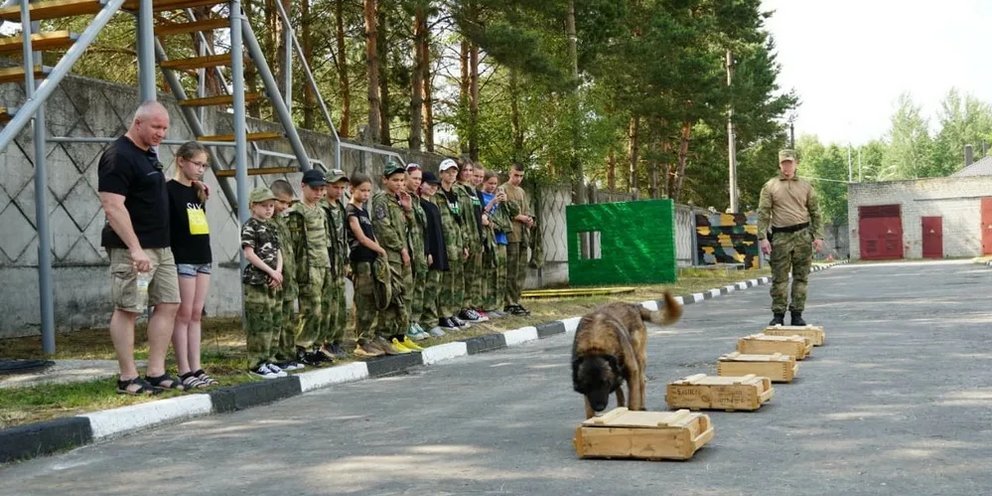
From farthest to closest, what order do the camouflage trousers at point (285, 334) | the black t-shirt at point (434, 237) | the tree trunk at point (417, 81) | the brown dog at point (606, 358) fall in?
the tree trunk at point (417, 81)
the black t-shirt at point (434, 237)
the camouflage trousers at point (285, 334)
the brown dog at point (606, 358)

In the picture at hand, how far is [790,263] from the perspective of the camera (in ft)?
40.5

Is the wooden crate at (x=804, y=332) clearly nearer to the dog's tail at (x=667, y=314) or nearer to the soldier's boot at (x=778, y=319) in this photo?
the soldier's boot at (x=778, y=319)

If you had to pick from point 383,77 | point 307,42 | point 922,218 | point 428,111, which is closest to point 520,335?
point 307,42

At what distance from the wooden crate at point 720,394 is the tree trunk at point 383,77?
1996 cm

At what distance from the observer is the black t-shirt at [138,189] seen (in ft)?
22.7

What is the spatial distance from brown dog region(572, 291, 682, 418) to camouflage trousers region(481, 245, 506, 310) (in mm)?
7429

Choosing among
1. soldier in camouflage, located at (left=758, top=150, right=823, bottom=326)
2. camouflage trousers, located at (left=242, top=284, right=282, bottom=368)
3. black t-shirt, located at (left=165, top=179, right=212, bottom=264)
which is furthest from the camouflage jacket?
soldier in camouflage, located at (left=758, top=150, right=823, bottom=326)

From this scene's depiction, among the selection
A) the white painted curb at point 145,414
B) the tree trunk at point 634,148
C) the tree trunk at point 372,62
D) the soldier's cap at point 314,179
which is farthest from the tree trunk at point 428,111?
the white painted curb at point 145,414

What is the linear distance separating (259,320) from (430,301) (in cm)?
395

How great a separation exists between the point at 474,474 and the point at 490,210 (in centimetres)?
927

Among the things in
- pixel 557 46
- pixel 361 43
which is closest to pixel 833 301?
pixel 557 46

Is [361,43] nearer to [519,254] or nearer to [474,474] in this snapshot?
[519,254]

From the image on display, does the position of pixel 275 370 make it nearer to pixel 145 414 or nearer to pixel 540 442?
pixel 145 414

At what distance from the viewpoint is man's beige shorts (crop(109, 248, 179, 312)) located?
6.96 metres
